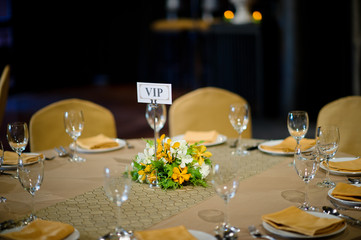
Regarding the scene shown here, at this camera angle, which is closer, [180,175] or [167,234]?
[167,234]

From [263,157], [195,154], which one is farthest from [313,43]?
[195,154]

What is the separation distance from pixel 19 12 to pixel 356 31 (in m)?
6.03

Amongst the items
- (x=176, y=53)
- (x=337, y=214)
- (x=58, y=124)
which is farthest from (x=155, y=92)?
(x=176, y=53)

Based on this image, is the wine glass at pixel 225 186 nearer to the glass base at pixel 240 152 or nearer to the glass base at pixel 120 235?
the glass base at pixel 120 235

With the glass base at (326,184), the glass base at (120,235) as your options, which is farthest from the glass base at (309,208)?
the glass base at (120,235)

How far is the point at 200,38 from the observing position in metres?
9.54

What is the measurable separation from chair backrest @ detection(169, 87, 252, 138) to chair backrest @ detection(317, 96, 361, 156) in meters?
0.55

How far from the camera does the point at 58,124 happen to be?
3.03 metres

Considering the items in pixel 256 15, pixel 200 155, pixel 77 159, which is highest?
pixel 256 15

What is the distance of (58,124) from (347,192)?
189cm

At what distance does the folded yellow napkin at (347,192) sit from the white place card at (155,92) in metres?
0.67

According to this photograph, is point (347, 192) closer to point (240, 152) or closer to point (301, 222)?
point (301, 222)

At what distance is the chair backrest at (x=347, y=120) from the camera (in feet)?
9.00

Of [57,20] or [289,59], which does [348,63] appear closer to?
[289,59]
